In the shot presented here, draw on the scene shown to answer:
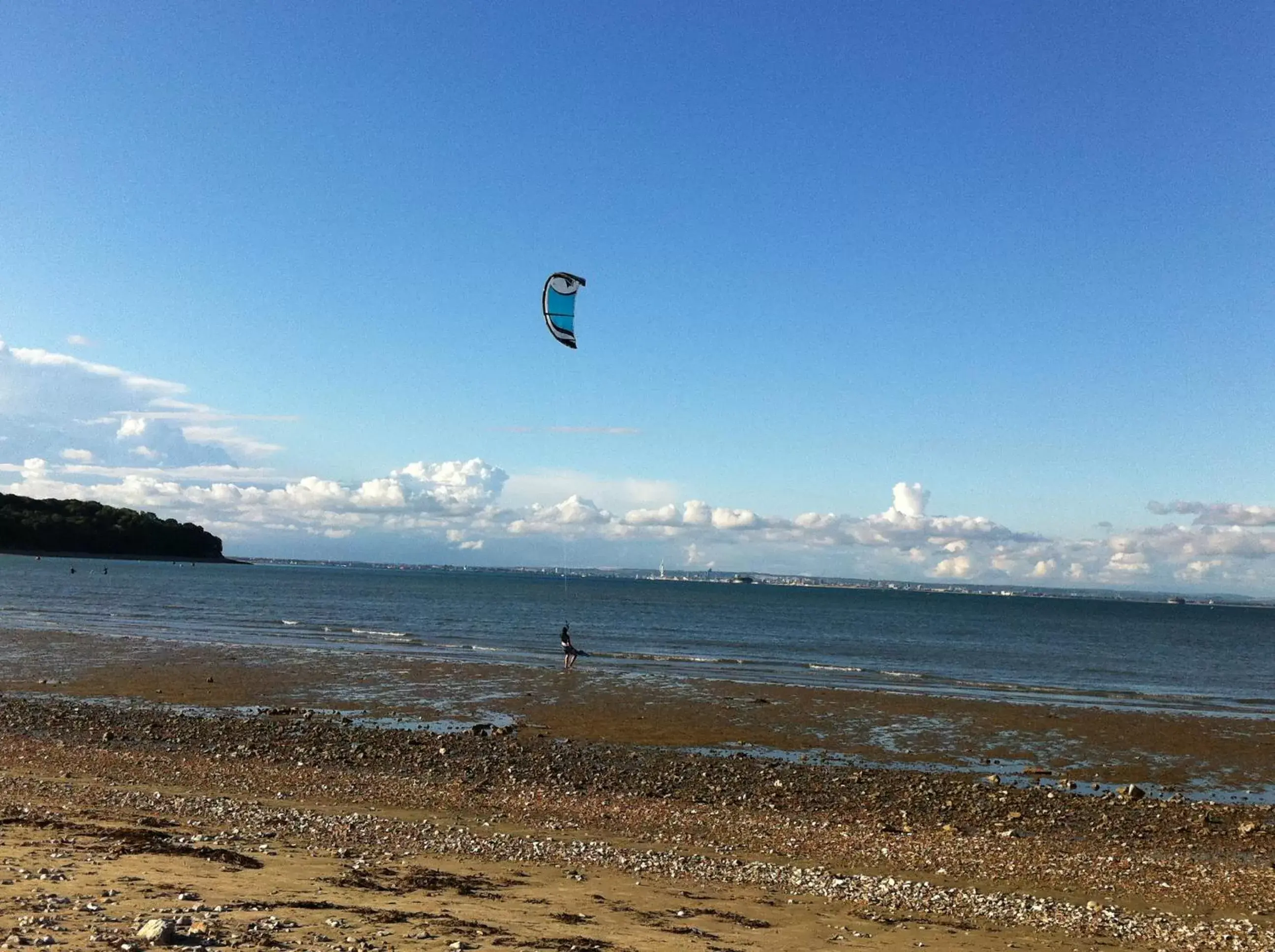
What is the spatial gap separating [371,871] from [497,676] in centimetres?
2505

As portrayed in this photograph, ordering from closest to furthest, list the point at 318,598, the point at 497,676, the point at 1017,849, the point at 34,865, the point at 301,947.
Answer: the point at 301,947, the point at 34,865, the point at 1017,849, the point at 497,676, the point at 318,598

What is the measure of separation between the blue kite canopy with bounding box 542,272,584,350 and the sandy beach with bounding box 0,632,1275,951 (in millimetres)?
8730

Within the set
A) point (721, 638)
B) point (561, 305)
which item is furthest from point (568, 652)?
point (721, 638)

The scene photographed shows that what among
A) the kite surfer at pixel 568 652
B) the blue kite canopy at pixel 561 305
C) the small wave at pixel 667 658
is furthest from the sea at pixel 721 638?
the blue kite canopy at pixel 561 305

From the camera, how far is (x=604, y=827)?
13578 mm

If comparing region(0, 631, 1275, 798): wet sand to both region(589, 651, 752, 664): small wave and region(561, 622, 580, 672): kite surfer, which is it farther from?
region(589, 651, 752, 664): small wave

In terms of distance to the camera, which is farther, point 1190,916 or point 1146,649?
point 1146,649

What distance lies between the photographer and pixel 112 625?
51.9m

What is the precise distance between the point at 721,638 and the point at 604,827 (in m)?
49.9

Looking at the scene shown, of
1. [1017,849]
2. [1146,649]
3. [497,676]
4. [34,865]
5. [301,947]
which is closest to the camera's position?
[301,947]

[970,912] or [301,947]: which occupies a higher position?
[301,947]

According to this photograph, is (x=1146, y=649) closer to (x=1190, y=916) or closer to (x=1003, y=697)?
(x=1003, y=697)

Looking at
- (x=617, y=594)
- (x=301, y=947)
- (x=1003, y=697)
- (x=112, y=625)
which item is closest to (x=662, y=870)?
(x=301, y=947)

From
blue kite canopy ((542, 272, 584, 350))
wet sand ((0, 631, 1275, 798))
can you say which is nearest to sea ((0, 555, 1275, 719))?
wet sand ((0, 631, 1275, 798))
